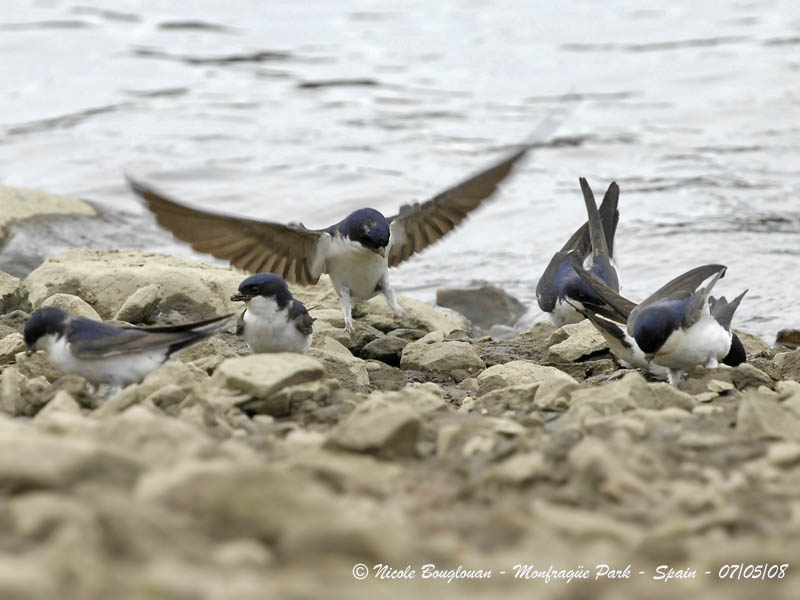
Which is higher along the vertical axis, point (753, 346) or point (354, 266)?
point (354, 266)

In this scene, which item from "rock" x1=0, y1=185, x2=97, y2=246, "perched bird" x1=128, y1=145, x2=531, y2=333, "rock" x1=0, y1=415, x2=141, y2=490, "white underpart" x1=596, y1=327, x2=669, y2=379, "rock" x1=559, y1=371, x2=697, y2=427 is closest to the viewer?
"rock" x1=0, y1=415, x2=141, y2=490

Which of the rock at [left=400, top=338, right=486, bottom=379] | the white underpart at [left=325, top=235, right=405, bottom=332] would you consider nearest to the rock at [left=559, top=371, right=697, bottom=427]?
the rock at [left=400, top=338, right=486, bottom=379]

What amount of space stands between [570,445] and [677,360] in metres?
2.22

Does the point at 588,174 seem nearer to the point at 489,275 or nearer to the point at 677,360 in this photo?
the point at 489,275

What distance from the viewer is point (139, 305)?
7.27 meters

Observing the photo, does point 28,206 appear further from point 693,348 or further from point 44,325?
point 693,348

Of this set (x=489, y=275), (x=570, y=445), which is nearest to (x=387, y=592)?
(x=570, y=445)

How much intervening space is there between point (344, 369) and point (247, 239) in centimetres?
169

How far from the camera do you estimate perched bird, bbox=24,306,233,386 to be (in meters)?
5.43

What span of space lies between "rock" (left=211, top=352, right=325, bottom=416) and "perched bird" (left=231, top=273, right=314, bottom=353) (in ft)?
3.62

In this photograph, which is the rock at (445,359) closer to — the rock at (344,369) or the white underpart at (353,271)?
the rock at (344,369)

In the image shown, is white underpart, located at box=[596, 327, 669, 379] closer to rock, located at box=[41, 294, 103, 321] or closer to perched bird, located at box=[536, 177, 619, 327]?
perched bird, located at box=[536, 177, 619, 327]

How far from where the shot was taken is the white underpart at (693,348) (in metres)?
6.10

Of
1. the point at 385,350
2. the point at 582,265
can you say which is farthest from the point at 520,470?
the point at 582,265
